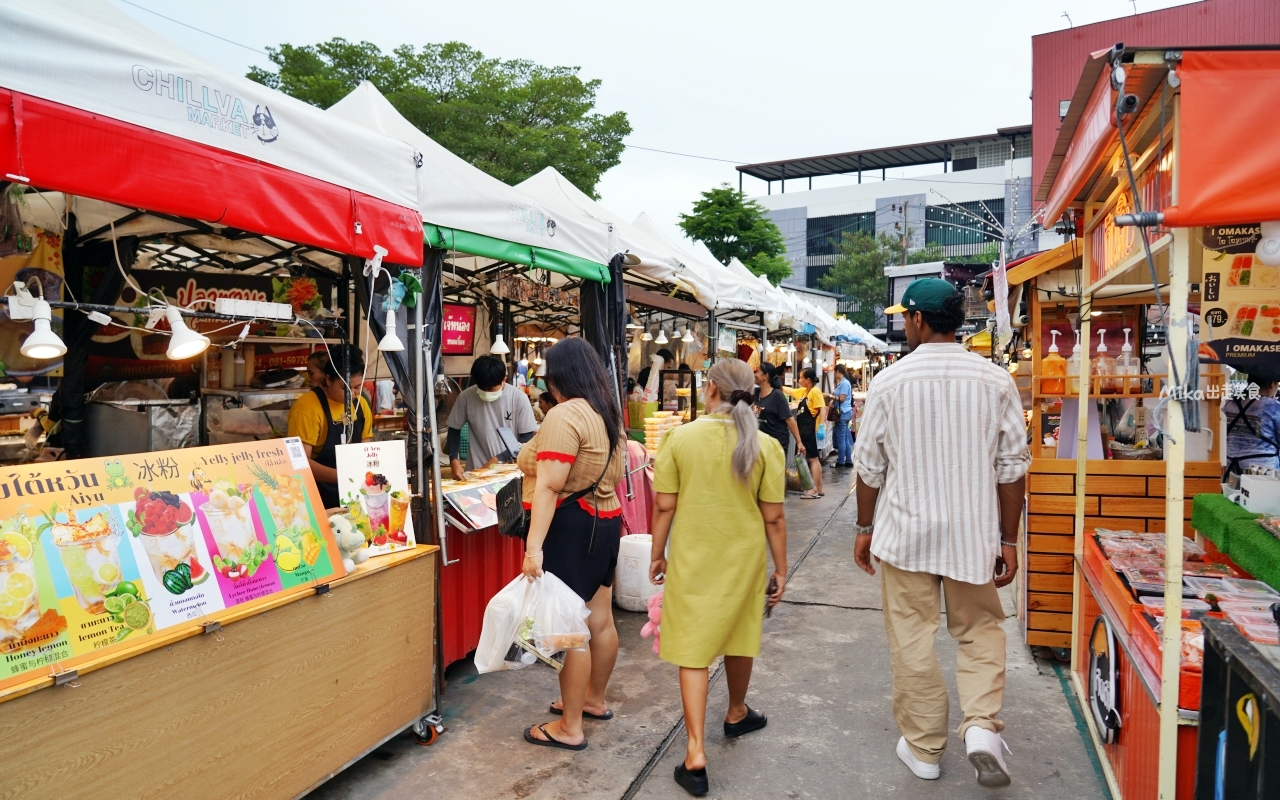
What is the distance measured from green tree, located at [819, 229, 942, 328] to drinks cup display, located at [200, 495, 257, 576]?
41604mm

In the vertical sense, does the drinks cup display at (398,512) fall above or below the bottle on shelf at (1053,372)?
below

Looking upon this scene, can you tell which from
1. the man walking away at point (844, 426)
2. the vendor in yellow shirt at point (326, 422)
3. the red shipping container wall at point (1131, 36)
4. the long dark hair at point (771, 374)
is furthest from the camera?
the red shipping container wall at point (1131, 36)

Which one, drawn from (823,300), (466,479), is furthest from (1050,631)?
(823,300)

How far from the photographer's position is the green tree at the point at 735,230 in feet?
97.9

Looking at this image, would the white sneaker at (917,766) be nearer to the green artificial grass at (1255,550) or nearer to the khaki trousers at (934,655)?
the khaki trousers at (934,655)

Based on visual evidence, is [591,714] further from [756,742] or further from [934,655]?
[934,655]

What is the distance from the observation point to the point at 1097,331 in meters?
5.44

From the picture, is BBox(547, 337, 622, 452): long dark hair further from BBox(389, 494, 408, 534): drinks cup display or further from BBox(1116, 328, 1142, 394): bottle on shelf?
BBox(1116, 328, 1142, 394): bottle on shelf

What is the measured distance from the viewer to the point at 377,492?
3527 mm

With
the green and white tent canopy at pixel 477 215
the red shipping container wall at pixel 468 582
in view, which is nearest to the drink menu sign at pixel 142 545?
the red shipping container wall at pixel 468 582

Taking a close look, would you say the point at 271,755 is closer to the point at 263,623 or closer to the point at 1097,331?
the point at 263,623

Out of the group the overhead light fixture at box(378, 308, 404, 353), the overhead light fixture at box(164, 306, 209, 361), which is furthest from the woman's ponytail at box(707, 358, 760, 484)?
the overhead light fixture at box(164, 306, 209, 361)

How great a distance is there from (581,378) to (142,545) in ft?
5.79

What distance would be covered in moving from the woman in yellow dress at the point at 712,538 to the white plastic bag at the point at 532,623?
0.40m
